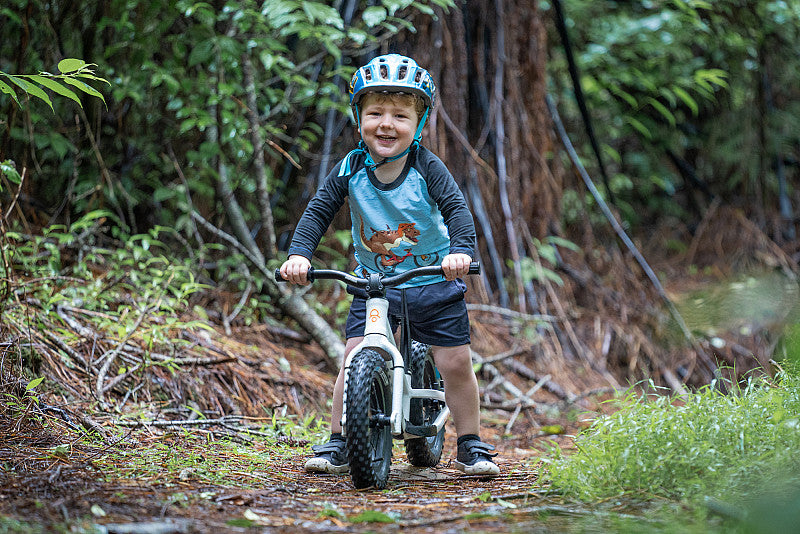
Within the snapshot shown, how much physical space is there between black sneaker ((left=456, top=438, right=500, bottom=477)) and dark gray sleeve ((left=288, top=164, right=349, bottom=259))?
1.01 m

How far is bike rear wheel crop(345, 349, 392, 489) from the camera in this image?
246cm

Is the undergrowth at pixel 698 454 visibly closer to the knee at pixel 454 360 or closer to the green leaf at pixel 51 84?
the knee at pixel 454 360

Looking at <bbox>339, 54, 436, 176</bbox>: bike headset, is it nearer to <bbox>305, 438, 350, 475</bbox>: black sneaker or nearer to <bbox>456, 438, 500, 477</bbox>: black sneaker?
<bbox>305, 438, 350, 475</bbox>: black sneaker

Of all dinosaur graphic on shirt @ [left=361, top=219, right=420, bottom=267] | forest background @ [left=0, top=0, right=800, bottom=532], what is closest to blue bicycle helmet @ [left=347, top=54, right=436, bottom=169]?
dinosaur graphic on shirt @ [left=361, top=219, right=420, bottom=267]

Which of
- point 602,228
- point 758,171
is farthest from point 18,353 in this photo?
point 758,171

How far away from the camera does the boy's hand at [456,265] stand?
2.57 metres

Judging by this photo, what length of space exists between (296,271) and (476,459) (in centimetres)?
104

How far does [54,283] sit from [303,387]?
4.77 ft

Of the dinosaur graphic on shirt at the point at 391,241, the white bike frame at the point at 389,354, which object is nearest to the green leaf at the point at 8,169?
the dinosaur graphic on shirt at the point at 391,241

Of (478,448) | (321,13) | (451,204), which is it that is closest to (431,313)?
(451,204)

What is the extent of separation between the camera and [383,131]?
2900 millimetres

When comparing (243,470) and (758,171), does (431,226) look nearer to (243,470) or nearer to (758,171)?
(243,470)

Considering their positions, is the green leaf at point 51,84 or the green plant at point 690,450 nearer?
the green plant at point 690,450

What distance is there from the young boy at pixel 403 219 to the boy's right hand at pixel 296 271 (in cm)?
13
